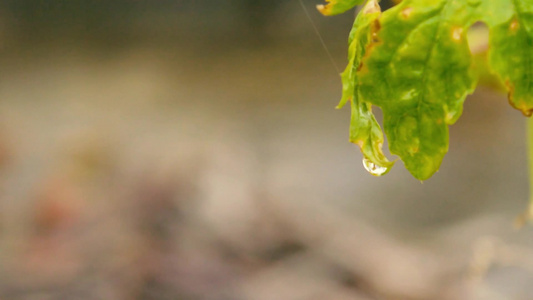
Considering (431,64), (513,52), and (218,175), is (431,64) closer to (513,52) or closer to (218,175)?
(513,52)

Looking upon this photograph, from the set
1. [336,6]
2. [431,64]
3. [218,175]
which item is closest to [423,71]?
[431,64]

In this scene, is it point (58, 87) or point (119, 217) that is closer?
point (119, 217)

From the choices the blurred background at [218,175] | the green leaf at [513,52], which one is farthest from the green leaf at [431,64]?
the blurred background at [218,175]

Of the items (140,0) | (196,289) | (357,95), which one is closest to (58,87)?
(140,0)

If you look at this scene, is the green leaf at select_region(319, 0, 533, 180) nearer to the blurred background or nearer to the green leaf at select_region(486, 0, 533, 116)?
the green leaf at select_region(486, 0, 533, 116)

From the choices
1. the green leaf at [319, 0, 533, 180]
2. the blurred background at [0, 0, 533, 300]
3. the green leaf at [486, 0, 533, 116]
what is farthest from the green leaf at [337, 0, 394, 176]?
the blurred background at [0, 0, 533, 300]

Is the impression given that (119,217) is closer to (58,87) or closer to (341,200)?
(341,200)

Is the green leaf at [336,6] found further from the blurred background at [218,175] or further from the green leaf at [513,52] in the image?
the blurred background at [218,175]
